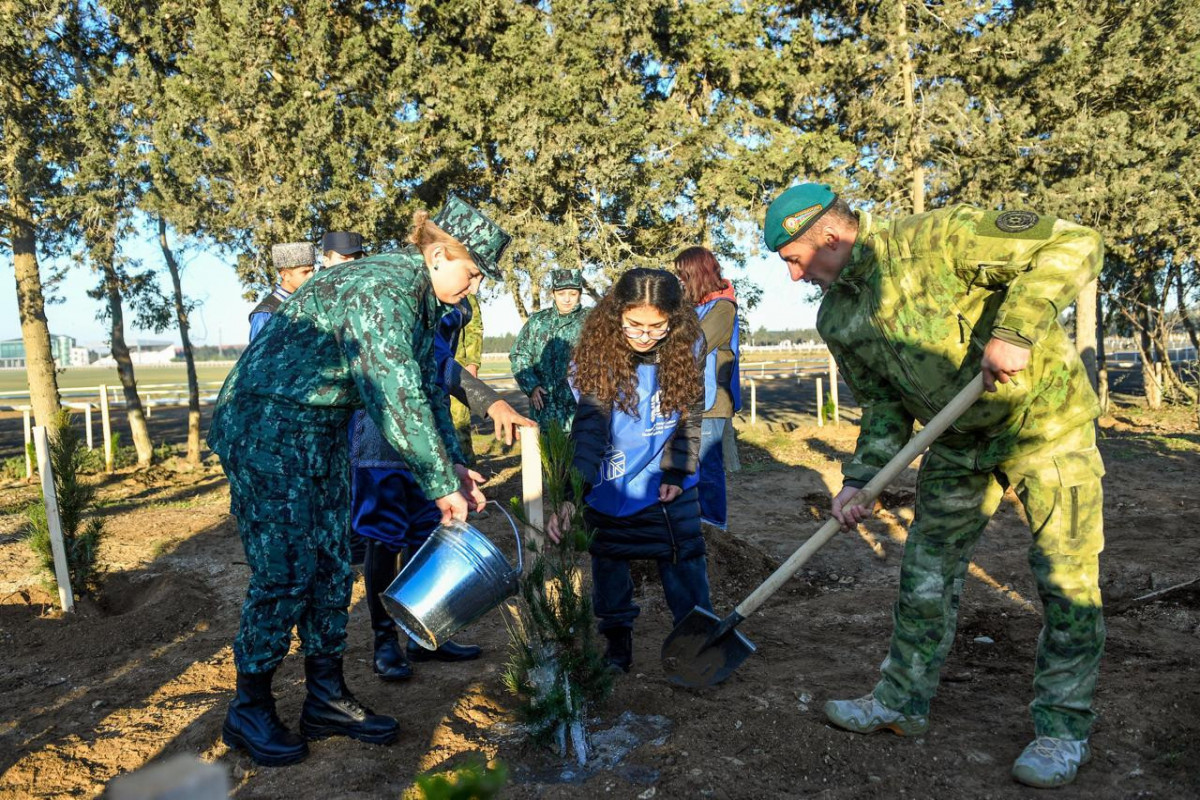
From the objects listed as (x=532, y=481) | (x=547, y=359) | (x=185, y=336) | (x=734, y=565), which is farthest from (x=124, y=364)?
(x=532, y=481)

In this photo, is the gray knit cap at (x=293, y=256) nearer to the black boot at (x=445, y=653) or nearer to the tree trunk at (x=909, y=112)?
the black boot at (x=445, y=653)

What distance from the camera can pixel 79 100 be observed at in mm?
12477

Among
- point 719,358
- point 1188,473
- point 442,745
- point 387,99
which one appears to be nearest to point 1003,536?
point 719,358

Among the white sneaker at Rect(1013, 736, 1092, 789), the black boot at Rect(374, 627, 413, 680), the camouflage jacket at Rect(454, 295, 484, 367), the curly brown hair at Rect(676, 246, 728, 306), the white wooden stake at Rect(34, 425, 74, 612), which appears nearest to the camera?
the white sneaker at Rect(1013, 736, 1092, 789)

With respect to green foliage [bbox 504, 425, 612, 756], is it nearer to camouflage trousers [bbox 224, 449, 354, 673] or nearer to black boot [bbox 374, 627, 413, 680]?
camouflage trousers [bbox 224, 449, 354, 673]

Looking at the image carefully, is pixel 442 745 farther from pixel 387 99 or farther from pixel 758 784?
pixel 387 99

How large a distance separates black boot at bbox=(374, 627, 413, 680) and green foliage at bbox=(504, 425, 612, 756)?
1.00m

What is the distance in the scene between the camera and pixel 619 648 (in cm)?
369

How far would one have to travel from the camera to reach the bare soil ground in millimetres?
2717

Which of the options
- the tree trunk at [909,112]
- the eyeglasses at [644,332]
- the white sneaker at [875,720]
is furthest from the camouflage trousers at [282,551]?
the tree trunk at [909,112]

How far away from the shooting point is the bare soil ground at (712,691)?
2.72 metres

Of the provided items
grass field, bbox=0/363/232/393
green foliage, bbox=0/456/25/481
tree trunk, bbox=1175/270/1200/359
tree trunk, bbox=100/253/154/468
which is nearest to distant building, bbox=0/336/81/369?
grass field, bbox=0/363/232/393

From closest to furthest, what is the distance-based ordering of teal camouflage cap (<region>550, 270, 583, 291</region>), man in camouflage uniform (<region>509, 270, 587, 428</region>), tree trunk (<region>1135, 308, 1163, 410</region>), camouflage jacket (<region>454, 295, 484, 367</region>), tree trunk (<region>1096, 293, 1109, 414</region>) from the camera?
teal camouflage cap (<region>550, 270, 583, 291</region>) → man in camouflage uniform (<region>509, 270, 587, 428</region>) → camouflage jacket (<region>454, 295, 484, 367</region>) → tree trunk (<region>1096, 293, 1109, 414</region>) → tree trunk (<region>1135, 308, 1163, 410</region>)

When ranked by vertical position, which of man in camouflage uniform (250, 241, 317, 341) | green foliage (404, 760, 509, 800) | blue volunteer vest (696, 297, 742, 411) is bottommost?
green foliage (404, 760, 509, 800)
